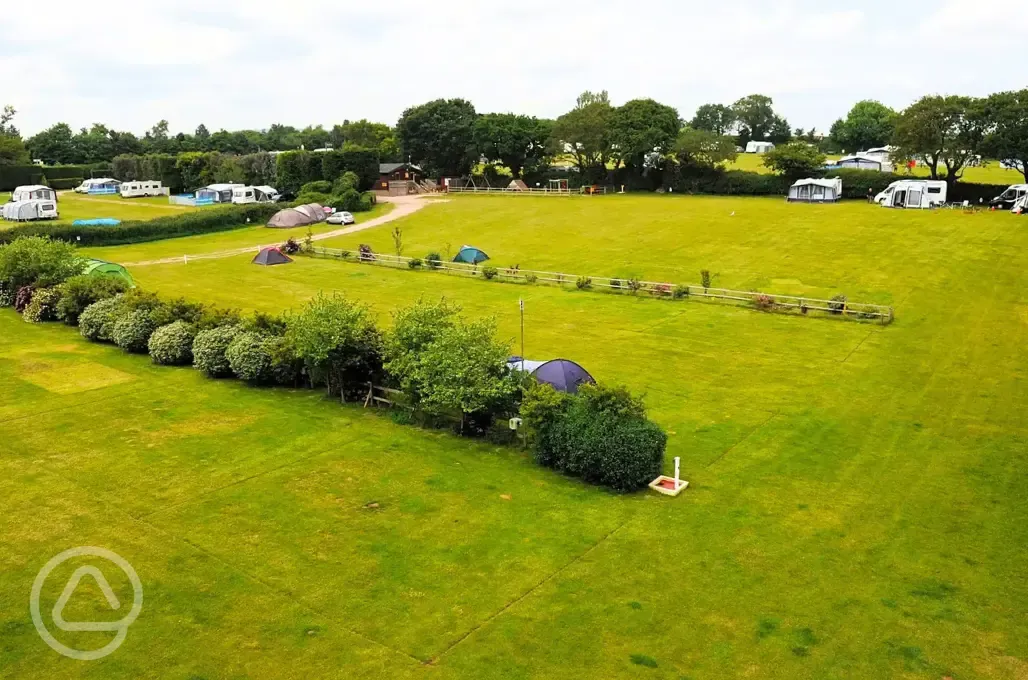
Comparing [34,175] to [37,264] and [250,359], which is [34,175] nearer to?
[37,264]

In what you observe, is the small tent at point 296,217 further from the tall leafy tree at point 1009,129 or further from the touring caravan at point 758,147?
the touring caravan at point 758,147

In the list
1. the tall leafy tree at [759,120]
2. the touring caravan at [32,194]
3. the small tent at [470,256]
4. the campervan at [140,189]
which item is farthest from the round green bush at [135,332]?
the tall leafy tree at [759,120]

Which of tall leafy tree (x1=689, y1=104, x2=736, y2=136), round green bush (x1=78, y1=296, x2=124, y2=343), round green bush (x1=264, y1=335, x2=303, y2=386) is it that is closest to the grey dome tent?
round green bush (x1=264, y1=335, x2=303, y2=386)

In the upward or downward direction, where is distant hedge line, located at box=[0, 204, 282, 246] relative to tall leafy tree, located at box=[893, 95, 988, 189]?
downward

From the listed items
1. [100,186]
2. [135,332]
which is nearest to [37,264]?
[135,332]

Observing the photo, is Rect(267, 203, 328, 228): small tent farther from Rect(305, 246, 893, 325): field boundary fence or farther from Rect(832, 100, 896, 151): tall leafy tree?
Rect(832, 100, 896, 151): tall leafy tree

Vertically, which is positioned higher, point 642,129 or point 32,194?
point 642,129
